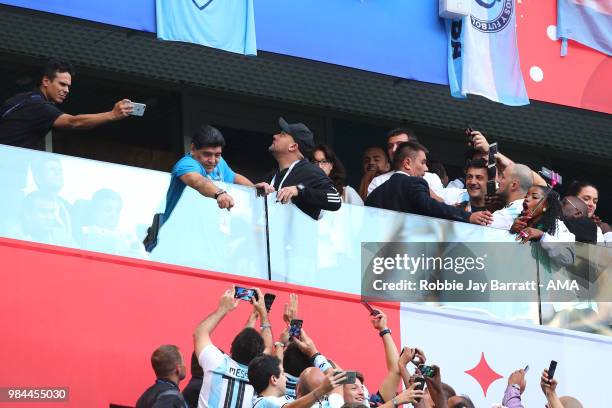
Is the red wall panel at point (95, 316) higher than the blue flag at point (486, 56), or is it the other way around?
the blue flag at point (486, 56)

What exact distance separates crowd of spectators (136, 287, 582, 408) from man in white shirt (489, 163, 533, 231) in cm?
248

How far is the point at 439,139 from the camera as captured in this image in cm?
1792

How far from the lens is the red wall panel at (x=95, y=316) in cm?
1001

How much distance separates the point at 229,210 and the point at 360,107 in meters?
6.34

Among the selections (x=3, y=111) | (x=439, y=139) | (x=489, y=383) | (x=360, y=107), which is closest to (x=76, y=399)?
(x=3, y=111)

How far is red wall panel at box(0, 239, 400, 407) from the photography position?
32.8 feet

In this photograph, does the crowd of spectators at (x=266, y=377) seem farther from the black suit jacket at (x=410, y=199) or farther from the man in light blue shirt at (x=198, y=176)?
the black suit jacket at (x=410, y=199)

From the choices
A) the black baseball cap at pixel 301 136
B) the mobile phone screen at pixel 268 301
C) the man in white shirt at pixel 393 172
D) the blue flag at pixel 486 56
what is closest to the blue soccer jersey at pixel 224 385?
the mobile phone screen at pixel 268 301

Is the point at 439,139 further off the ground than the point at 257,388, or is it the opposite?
the point at 439,139

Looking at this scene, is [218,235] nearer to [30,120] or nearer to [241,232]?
[241,232]

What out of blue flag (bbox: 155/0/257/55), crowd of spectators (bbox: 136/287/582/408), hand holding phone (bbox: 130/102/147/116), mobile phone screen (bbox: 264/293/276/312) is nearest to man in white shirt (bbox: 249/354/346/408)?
crowd of spectators (bbox: 136/287/582/408)

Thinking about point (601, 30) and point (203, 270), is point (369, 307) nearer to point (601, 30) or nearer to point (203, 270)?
point (203, 270)

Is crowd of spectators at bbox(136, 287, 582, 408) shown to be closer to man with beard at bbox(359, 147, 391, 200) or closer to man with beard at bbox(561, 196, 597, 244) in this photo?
man with beard at bbox(561, 196, 597, 244)

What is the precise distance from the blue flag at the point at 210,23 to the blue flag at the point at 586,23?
3.93m
